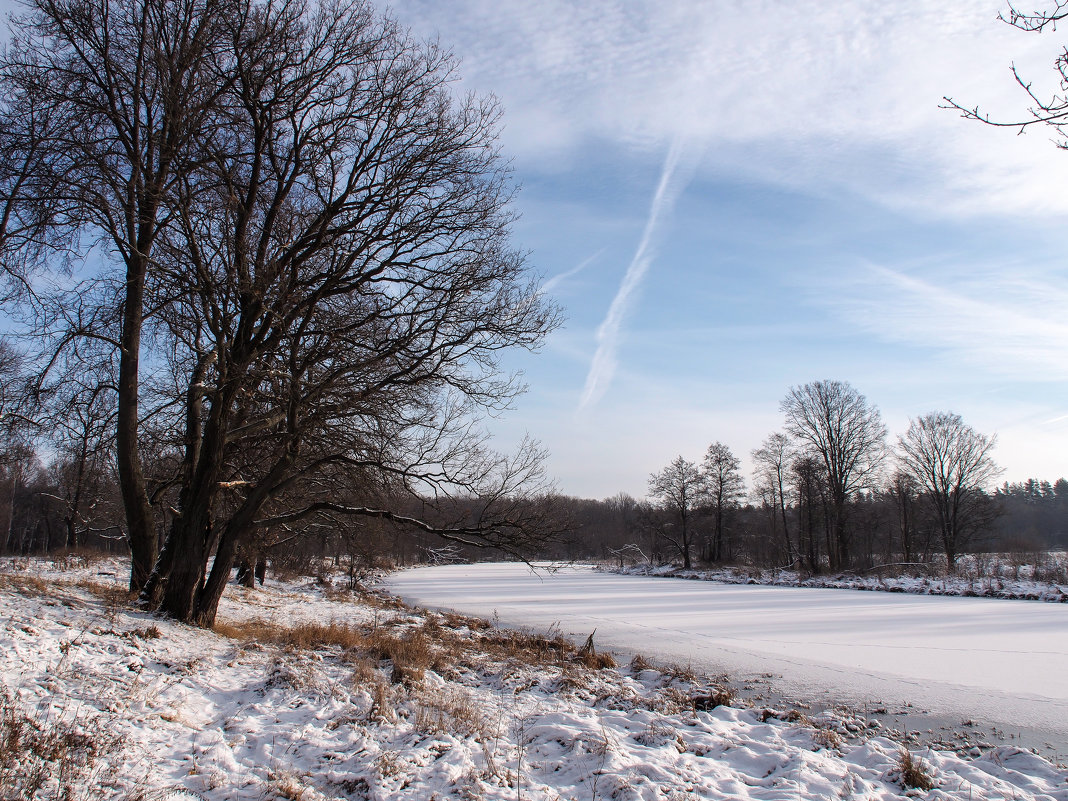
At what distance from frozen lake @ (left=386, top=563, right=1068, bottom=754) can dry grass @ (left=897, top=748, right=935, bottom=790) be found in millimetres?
2438

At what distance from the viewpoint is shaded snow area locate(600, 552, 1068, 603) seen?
23.9m

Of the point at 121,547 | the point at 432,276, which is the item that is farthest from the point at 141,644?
the point at 121,547

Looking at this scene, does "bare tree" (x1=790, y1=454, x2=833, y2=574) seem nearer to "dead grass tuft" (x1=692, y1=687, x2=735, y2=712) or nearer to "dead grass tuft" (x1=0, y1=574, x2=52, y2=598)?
"dead grass tuft" (x1=692, y1=687, x2=735, y2=712)

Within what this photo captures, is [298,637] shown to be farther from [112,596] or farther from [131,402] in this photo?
[131,402]

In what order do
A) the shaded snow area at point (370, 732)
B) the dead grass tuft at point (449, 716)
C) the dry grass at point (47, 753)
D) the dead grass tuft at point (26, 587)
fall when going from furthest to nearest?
the dead grass tuft at point (26, 587) < the dead grass tuft at point (449, 716) < the shaded snow area at point (370, 732) < the dry grass at point (47, 753)

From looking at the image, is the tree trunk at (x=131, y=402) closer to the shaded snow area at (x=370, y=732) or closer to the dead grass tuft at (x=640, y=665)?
the shaded snow area at (x=370, y=732)

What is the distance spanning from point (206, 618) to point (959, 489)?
46.6 m

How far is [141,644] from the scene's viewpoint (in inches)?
270

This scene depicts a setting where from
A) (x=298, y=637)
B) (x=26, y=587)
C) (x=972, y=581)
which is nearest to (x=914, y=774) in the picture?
(x=298, y=637)

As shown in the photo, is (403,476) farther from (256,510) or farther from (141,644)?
(141,644)

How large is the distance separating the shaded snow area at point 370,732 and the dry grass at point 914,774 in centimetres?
2

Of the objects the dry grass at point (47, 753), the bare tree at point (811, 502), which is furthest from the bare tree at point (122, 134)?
the bare tree at point (811, 502)

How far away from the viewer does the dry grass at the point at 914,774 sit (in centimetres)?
555

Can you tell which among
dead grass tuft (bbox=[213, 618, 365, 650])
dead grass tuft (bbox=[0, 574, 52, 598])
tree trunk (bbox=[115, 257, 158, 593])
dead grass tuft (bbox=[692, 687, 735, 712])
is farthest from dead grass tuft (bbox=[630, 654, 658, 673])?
dead grass tuft (bbox=[0, 574, 52, 598])
